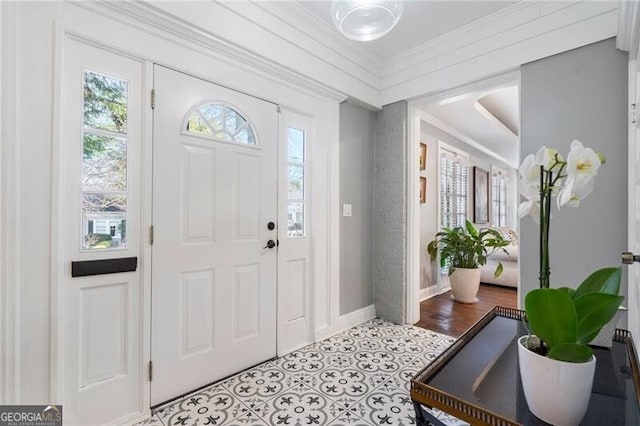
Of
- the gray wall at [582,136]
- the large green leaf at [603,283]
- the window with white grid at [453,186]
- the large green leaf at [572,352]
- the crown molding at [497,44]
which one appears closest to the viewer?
the large green leaf at [572,352]

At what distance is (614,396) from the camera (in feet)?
2.65

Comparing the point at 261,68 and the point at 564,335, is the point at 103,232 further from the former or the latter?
the point at 564,335

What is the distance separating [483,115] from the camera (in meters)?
4.12

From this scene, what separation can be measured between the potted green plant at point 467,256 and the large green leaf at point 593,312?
3309 mm

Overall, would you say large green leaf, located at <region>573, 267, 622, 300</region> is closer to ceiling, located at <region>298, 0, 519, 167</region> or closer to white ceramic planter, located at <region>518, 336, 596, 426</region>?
white ceramic planter, located at <region>518, 336, 596, 426</region>

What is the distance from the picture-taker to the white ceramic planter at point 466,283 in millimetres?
3762

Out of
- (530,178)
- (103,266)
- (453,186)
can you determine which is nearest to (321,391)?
(103,266)

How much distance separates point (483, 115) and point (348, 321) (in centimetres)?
333

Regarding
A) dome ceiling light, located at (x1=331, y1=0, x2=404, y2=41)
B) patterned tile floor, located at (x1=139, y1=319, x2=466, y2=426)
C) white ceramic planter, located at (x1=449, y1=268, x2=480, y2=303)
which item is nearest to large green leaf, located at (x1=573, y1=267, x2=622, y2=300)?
patterned tile floor, located at (x1=139, y1=319, x2=466, y2=426)

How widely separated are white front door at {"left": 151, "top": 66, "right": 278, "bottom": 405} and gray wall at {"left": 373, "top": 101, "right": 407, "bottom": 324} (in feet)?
4.29

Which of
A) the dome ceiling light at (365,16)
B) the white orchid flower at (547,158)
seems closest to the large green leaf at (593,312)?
the white orchid flower at (547,158)

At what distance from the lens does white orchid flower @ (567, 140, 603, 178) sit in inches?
27.3

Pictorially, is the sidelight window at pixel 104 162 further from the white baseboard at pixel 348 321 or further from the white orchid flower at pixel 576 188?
the white orchid flower at pixel 576 188

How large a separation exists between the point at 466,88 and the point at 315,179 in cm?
156
